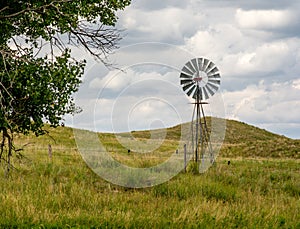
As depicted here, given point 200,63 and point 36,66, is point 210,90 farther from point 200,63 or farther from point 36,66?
point 36,66

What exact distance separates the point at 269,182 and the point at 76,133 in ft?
27.5

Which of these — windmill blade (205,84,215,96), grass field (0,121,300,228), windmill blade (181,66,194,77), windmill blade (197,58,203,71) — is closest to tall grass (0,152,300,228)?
grass field (0,121,300,228)

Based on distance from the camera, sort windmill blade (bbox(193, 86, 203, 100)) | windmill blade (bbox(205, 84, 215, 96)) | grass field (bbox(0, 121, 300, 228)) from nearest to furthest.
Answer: grass field (bbox(0, 121, 300, 228)) < windmill blade (bbox(205, 84, 215, 96)) < windmill blade (bbox(193, 86, 203, 100))

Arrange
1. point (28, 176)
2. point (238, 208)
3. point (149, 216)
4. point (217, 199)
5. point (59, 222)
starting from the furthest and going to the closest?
point (28, 176)
point (217, 199)
point (238, 208)
point (149, 216)
point (59, 222)

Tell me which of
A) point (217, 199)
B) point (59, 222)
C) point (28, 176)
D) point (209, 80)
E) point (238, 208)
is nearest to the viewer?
point (59, 222)

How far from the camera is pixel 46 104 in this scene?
13328 millimetres

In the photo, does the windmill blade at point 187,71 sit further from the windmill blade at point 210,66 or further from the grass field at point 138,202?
the grass field at point 138,202

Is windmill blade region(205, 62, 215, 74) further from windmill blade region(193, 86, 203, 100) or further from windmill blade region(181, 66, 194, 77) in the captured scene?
windmill blade region(193, 86, 203, 100)

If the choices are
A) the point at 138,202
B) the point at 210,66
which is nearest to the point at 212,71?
the point at 210,66

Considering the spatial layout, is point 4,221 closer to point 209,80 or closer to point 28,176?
point 28,176

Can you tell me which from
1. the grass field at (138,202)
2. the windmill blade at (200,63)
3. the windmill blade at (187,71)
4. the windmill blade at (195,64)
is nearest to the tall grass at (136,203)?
the grass field at (138,202)

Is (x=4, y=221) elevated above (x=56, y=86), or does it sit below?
below

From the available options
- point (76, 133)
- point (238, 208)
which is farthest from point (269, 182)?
point (76, 133)

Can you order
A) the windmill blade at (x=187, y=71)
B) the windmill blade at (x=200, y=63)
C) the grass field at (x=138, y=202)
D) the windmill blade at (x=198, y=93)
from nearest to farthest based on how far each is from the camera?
A: the grass field at (x=138, y=202), the windmill blade at (x=200, y=63), the windmill blade at (x=187, y=71), the windmill blade at (x=198, y=93)
